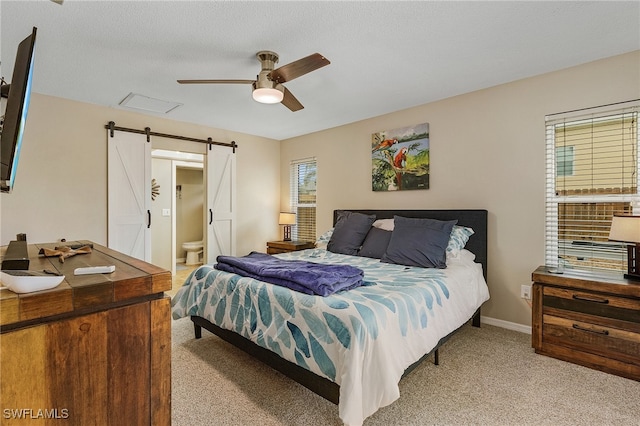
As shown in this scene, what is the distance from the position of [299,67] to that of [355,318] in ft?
5.63

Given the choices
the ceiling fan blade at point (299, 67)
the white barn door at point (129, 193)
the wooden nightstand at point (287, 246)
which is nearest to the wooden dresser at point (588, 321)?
the ceiling fan blade at point (299, 67)

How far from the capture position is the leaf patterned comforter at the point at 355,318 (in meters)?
1.58

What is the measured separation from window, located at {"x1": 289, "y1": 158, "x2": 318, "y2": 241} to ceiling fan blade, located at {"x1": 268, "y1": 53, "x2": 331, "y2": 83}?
271cm

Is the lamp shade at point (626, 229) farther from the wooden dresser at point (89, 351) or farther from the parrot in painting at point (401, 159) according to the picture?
the wooden dresser at point (89, 351)

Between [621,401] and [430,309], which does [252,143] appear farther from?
[621,401]

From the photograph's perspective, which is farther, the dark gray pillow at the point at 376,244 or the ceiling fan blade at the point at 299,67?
the dark gray pillow at the point at 376,244

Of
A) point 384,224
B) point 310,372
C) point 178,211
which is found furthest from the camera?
point 178,211

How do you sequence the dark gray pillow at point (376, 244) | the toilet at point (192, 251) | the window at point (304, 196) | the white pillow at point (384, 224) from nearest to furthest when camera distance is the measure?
the dark gray pillow at point (376, 244) → the white pillow at point (384, 224) → the window at point (304, 196) → the toilet at point (192, 251)

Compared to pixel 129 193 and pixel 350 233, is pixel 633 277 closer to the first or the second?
pixel 350 233

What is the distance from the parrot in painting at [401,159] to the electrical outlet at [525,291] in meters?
1.84

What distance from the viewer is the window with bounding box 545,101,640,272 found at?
255 cm

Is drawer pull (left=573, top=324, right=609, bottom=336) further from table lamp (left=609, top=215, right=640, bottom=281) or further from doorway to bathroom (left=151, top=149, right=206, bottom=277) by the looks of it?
doorway to bathroom (left=151, top=149, right=206, bottom=277)

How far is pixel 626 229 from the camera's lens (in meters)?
2.21

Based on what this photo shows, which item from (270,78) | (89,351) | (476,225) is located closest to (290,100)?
(270,78)
